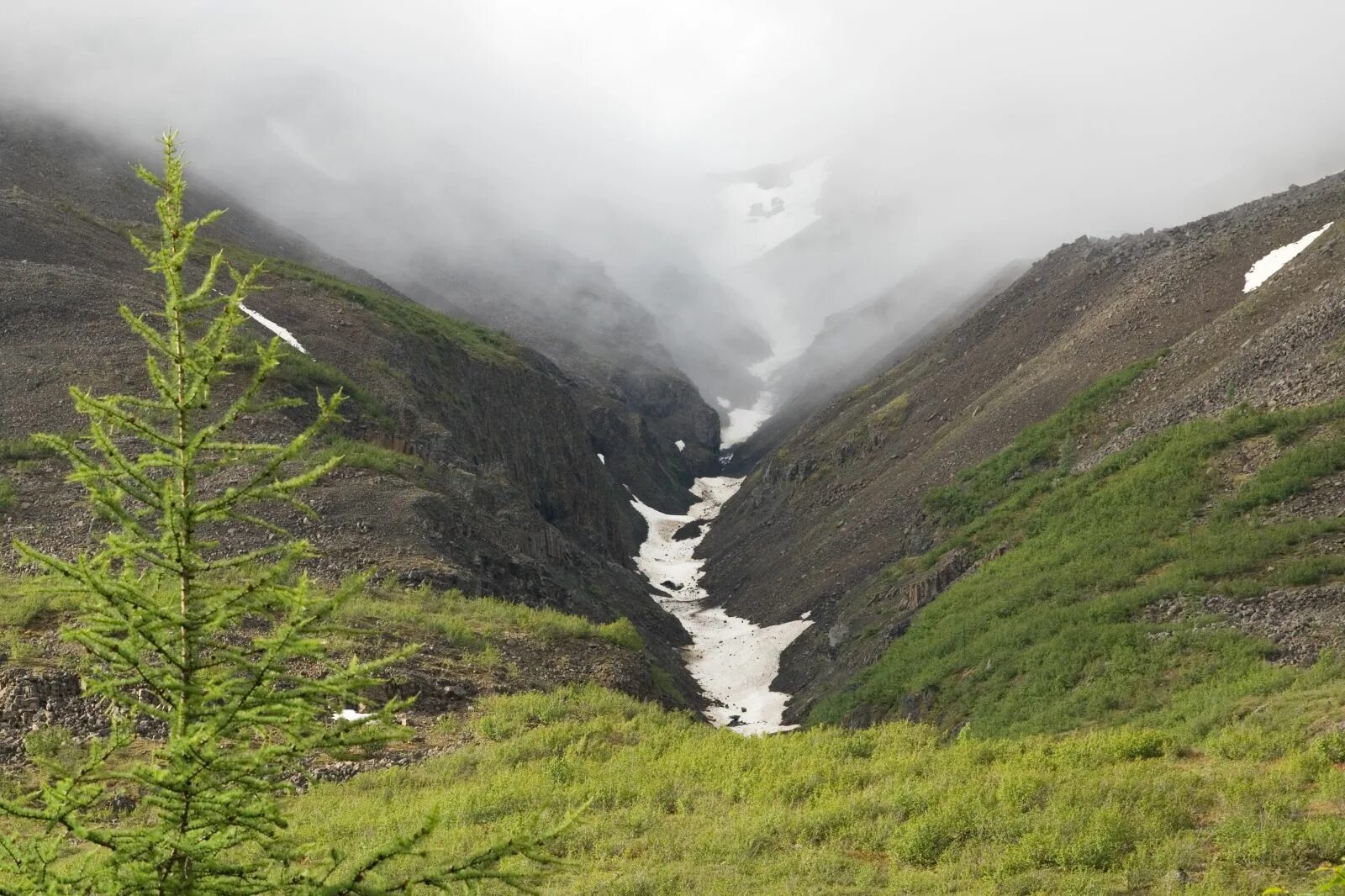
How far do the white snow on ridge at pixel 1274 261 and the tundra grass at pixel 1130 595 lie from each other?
702 inches

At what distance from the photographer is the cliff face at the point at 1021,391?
33.3 metres

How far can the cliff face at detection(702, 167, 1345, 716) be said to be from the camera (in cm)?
3328

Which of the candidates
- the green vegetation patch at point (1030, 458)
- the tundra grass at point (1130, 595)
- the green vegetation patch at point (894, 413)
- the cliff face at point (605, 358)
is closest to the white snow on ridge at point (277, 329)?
the tundra grass at point (1130, 595)

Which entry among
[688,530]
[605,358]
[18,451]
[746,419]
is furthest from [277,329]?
[746,419]

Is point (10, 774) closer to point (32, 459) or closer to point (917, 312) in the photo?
point (32, 459)

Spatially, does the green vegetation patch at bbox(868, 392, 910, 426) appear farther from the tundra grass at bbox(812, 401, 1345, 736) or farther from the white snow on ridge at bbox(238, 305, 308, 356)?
the white snow on ridge at bbox(238, 305, 308, 356)

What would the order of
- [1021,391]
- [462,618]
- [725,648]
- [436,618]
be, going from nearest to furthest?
[436,618]
[462,618]
[725,648]
[1021,391]

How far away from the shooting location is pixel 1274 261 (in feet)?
146

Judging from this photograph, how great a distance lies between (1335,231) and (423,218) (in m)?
128

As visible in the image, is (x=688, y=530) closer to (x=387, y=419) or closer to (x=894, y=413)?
(x=894, y=413)

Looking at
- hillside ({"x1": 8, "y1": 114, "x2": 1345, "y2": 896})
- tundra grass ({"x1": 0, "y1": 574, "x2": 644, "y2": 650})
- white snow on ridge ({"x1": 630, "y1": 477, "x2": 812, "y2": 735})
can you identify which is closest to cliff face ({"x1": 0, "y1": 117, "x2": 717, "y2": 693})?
hillside ({"x1": 8, "y1": 114, "x2": 1345, "y2": 896})

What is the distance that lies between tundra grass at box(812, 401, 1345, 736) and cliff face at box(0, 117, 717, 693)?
10133 mm

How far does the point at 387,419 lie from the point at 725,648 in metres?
19.1

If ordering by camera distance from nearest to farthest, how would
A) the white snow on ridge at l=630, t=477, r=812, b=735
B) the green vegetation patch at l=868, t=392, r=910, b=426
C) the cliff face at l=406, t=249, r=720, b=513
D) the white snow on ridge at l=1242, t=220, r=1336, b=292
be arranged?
the white snow on ridge at l=630, t=477, r=812, b=735
the white snow on ridge at l=1242, t=220, r=1336, b=292
the green vegetation patch at l=868, t=392, r=910, b=426
the cliff face at l=406, t=249, r=720, b=513
